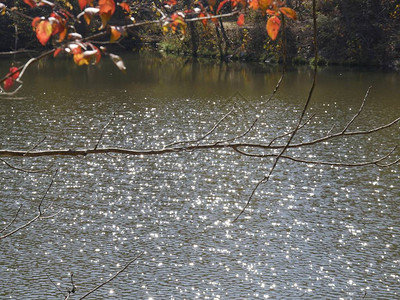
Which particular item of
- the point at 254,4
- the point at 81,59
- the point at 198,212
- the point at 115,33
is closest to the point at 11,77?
the point at 81,59

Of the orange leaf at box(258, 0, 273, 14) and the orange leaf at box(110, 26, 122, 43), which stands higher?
the orange leaf at box(258, 0, 273, 14)

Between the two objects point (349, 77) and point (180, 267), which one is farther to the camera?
point (349, 77)

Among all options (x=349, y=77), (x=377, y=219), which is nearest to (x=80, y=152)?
(x=377, y=219)

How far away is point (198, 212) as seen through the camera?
36.9ft

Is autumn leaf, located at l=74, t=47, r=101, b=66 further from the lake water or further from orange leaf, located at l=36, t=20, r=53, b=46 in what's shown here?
the lake water

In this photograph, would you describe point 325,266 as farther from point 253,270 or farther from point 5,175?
point 5,175

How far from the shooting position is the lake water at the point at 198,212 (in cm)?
900

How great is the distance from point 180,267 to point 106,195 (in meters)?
3.16

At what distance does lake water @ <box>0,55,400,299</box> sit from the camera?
29.5ft


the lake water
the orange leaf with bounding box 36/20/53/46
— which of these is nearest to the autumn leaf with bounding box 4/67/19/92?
the orange leaf with bounding box 36/20/53/46

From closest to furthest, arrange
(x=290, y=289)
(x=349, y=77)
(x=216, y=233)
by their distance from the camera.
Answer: (x=290, y=289) < (x=216, y=233) < (x=349, y=77)

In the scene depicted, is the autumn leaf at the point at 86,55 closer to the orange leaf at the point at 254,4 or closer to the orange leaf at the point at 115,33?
the orange leaf at the point at 115,33

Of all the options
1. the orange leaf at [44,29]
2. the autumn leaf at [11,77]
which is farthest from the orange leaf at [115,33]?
the autumn leaf at [11,77]

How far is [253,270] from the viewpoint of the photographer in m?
9.24
